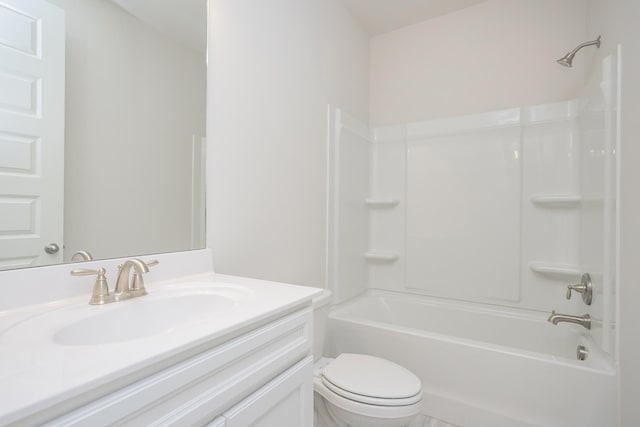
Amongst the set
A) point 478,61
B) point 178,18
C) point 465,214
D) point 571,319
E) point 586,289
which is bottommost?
point 571,319

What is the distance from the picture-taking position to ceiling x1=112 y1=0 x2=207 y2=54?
1.02 meters

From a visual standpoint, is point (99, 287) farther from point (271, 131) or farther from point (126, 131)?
point (271, 131)

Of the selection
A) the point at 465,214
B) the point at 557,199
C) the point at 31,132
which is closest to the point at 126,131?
the point at 31,132

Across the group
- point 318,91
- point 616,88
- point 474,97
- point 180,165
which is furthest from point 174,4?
point 474,97

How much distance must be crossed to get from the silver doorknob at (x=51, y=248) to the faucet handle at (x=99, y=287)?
0.07 m

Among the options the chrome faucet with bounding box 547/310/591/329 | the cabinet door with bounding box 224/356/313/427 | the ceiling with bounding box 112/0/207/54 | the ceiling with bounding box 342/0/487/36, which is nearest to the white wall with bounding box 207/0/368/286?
the ceiling with bounding box 112/0/207/54

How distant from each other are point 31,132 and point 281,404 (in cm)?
97

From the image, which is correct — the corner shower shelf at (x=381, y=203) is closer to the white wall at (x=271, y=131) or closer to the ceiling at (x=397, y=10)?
the white wall at (x=271, y=131)

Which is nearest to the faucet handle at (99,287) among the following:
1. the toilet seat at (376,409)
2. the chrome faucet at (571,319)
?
the toilet seat at (376,409)

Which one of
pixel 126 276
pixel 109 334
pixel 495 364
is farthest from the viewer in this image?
pixel 495 364

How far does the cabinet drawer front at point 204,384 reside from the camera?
0.45 meters

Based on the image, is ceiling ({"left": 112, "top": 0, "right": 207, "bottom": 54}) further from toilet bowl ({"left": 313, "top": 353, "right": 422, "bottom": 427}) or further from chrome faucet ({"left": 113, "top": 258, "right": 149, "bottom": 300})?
toilet bowl ({"left": 313, "top": 353, "right": 422, "bottom": 427})

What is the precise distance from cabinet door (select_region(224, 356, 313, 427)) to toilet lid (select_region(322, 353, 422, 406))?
1.07ft

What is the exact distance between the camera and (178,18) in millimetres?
1113
